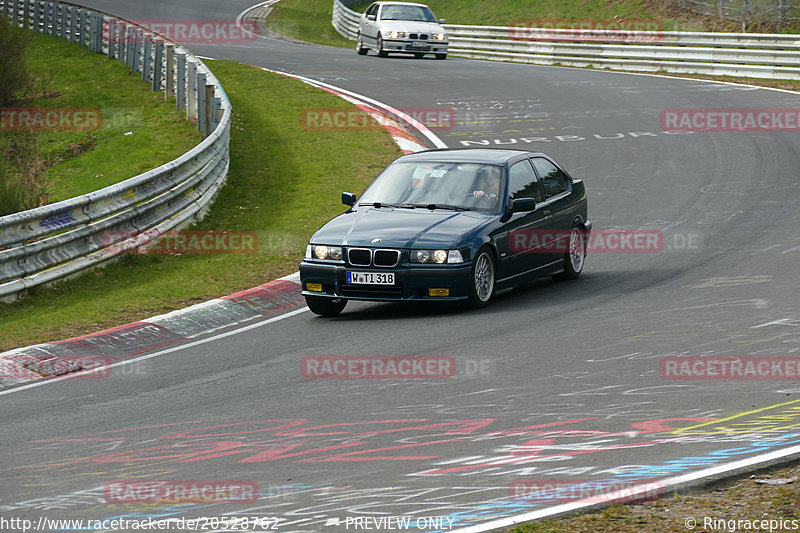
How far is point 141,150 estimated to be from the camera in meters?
21.7

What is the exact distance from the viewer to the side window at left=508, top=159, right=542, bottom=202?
41.0 ft

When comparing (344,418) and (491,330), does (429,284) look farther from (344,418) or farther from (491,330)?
(344,418)

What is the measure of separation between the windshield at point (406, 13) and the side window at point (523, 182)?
2505cm

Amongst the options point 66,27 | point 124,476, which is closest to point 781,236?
point 124,476

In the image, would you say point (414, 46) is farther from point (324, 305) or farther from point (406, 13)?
point (324, 305)

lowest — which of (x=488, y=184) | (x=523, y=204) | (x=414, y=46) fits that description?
(x=523, y=204)

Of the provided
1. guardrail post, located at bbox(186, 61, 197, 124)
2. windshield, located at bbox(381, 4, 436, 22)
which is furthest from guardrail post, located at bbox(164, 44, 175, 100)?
windshield, located at bbox(381, 4, 436, 22)

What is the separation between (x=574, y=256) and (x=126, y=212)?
543cm

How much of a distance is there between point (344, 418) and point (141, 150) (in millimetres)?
14841

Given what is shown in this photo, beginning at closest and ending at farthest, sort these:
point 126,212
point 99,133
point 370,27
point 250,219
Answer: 1. point 126,212
2. point 250,219
3. point 99,133
4. point 370,27

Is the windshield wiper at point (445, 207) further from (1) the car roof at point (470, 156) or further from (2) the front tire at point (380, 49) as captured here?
(2) the front tire at point (380, 49)

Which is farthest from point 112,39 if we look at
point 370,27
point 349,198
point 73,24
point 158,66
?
point 349,198

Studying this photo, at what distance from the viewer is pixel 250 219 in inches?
656

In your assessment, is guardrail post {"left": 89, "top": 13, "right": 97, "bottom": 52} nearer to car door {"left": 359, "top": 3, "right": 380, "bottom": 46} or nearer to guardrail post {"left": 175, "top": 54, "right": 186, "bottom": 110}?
car door {"left": 359, "top": 3, "right": 380, "bottom": 46}
